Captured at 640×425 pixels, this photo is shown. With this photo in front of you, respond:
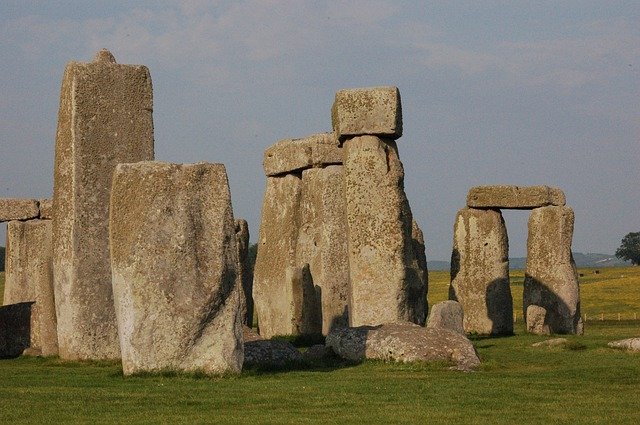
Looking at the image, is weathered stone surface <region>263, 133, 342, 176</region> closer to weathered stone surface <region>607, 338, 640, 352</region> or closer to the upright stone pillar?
the upright stone pillar

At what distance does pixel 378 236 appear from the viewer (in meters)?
22.1

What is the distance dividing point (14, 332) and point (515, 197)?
13570 millimetres

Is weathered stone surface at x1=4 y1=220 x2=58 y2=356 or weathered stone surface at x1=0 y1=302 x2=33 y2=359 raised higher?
weathered stone surface at x1=4 y1=220 x2=58 y2=356

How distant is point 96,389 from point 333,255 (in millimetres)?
12924

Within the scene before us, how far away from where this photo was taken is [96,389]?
14.5 meters

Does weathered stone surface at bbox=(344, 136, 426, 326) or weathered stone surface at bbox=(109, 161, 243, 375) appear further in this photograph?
weathered stone surface at bbox=(344, 136, 426, 326)

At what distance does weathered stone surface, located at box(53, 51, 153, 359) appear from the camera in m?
19.3

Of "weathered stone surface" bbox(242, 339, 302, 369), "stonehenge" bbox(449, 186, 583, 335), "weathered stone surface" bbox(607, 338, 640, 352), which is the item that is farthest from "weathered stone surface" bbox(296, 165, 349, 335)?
"weathered stone surface" bbox(242, 339, 302, 369)

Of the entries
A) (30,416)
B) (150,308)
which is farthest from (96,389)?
(30,416)

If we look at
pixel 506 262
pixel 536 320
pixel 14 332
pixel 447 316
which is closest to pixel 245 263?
pixel 506 262

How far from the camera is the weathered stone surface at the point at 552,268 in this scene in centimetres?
3080

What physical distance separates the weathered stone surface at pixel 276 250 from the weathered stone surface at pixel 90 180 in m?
8.99

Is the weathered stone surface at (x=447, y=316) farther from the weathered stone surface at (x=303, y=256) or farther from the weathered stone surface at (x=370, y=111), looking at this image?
the weathered stone surface at (x=303, y=256)

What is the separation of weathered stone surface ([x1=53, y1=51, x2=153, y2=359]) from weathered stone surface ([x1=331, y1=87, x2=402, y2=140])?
11.5 ft
